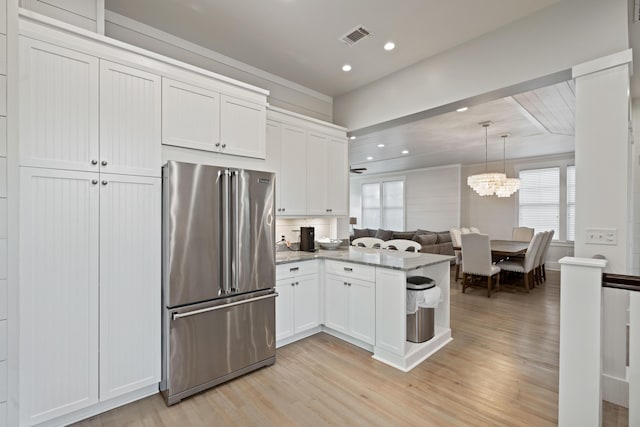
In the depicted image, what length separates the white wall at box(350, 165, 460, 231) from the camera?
8594mm

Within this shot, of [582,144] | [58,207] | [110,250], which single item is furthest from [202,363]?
[582,144]

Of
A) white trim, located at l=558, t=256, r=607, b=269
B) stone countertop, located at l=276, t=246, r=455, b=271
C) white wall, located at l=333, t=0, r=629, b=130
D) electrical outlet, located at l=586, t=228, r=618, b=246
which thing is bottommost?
stone countertop, located at l=276, t=246, r=455, b=271

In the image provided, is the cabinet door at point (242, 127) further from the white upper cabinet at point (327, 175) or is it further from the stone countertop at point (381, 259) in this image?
the stone countertop at point (381, 259)

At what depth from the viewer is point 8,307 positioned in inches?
54.6

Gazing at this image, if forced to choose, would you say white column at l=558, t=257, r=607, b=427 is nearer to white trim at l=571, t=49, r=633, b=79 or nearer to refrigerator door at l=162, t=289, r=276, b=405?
white trim at l=571, t=49, r=633, b=79

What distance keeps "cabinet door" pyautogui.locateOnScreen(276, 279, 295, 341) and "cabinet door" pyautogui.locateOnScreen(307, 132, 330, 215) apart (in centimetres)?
104

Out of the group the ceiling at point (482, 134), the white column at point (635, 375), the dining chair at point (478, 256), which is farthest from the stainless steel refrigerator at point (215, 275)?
the dining chair at point (478, 256)

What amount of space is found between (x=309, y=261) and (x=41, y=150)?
7.63 ft

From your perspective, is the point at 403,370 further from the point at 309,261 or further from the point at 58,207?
the point at 58,207

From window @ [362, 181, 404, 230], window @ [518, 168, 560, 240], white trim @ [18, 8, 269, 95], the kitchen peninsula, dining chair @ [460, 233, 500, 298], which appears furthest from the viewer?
window @ [362, 181, 404, 230]

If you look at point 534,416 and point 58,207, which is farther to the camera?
point 534,416

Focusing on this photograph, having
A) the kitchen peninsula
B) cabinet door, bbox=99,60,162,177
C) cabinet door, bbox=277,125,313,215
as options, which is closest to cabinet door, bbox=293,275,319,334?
the kitchen peninsula

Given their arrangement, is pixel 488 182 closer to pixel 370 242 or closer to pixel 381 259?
pixel 370 242

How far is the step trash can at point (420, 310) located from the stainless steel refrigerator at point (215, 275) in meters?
1.31
